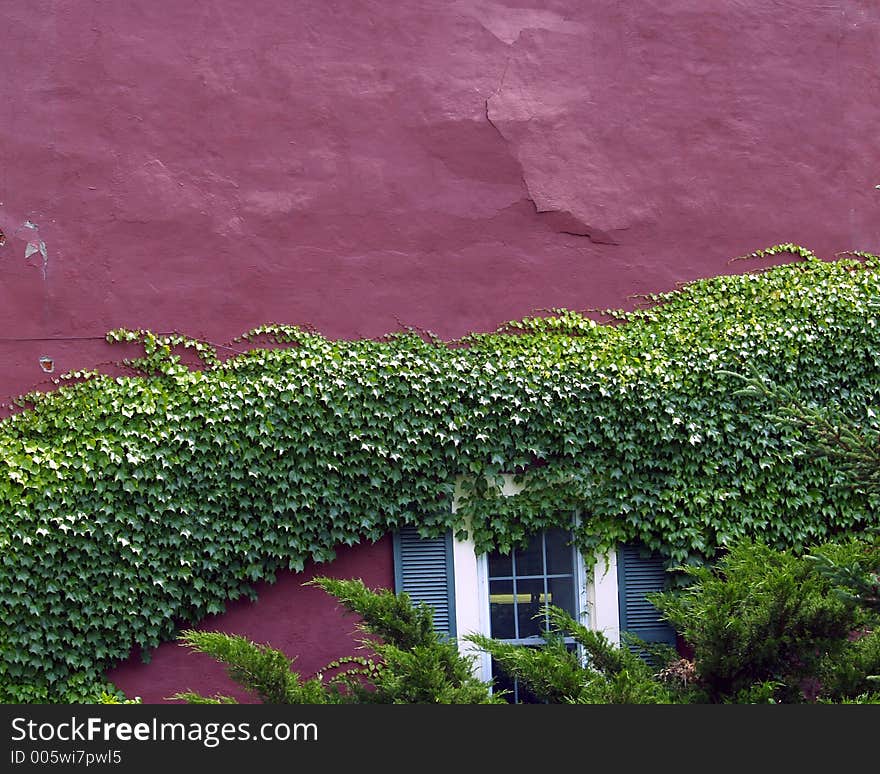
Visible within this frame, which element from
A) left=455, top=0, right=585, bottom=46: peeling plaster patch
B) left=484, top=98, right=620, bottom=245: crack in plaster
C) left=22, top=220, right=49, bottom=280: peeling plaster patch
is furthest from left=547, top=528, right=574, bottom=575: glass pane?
left=22, top=220, right=49, bottom=280: peeling plaster patch

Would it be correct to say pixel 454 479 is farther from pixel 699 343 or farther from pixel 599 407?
pixel 699 343

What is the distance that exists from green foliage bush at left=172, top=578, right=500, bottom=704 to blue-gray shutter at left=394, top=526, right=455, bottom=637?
1507mm

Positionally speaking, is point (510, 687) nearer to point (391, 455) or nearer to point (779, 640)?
point (391, 455)

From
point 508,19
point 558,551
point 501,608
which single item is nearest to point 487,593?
point 501,608

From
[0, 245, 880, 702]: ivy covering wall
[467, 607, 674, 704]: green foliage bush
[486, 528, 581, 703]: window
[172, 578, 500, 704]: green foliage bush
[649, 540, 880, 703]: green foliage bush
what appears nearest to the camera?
[467, 607, 674, 704]: green foliage bush

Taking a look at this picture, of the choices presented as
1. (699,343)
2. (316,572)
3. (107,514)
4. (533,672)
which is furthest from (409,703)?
(699,343)

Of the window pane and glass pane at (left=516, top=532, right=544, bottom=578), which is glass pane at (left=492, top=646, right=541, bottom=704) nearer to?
the window pane

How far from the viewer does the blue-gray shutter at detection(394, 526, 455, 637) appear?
21.7ft

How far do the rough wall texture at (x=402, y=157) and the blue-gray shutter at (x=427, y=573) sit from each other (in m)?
0.82

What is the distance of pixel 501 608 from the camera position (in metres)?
6.75

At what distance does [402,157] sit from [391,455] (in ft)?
7.05

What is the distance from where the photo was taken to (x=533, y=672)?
4578 mm

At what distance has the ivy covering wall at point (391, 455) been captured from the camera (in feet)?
20.2

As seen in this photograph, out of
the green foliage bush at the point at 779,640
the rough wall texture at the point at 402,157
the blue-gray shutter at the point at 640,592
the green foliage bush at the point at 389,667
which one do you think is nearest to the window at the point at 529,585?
the blue-gray shutter at the point at 640,592
